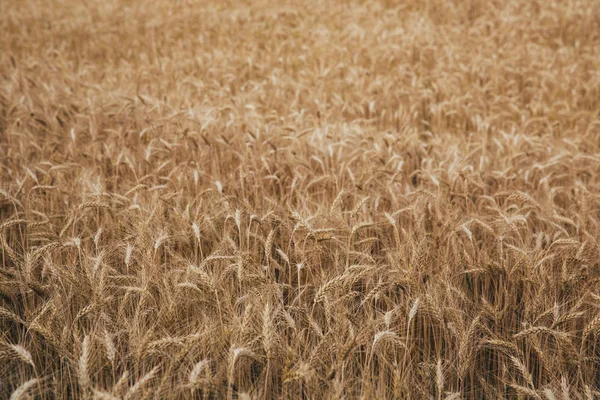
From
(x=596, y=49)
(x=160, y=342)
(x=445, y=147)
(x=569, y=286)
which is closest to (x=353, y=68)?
(x=445, y=147)

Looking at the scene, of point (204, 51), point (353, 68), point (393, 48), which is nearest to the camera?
point (353, 68)

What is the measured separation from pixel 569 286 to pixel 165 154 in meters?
2.66

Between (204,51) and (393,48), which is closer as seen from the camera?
(393,48)

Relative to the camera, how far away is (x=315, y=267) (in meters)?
2.04

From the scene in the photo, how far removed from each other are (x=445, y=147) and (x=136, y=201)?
2552 mm

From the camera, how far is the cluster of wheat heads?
1.45 metres

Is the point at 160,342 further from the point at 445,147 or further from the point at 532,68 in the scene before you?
the point at 532,68

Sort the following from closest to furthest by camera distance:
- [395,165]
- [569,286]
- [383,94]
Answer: [569,286] < [395,165] < [383,94]

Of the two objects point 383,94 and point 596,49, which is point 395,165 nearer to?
point 383,94

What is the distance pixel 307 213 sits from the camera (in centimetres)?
230

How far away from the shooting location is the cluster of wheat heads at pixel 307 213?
145 cm

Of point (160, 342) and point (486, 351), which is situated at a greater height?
point (160, 342)

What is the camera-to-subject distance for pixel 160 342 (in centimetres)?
123

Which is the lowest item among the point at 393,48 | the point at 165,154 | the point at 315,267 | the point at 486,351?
the point at 486,351
